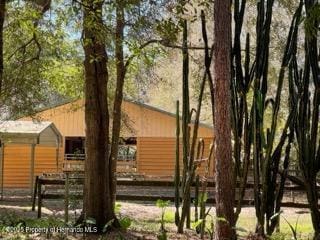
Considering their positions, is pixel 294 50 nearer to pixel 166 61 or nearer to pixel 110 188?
pixel 110 188

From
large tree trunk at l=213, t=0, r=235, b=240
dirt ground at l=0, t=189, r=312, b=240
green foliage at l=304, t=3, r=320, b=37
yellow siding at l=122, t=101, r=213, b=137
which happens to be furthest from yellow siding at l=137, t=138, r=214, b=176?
green foliage at l=304, t=3, r=320, b=37

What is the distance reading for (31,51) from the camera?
1162 cm

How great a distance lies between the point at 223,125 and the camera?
18.6 ft

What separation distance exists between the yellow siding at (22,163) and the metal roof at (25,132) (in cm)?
802

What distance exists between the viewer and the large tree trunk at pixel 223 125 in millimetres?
5668

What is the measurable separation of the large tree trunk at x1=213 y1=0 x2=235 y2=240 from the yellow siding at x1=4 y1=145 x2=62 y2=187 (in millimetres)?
23363

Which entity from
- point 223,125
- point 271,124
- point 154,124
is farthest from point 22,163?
point 223,125

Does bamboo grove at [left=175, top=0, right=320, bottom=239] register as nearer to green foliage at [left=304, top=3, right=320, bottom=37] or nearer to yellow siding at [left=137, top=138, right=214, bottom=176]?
green foliage at [left=304, top=3, right=320, bottom=37]

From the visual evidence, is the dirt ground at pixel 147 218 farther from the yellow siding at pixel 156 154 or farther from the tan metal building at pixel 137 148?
the yellow siding at pixel 156 154

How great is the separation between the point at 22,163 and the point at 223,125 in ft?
80.1

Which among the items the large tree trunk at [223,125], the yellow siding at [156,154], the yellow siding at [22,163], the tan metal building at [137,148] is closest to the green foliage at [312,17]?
the large tree trunk at [223,125]

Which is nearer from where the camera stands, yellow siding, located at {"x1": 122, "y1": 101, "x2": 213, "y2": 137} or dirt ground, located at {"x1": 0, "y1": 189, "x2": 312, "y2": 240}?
dirt ground, located at {"x1": 0, "y1": 189, "x2": 312, "y2": 240}

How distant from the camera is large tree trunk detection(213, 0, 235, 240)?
18.6 feet

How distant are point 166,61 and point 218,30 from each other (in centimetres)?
983
